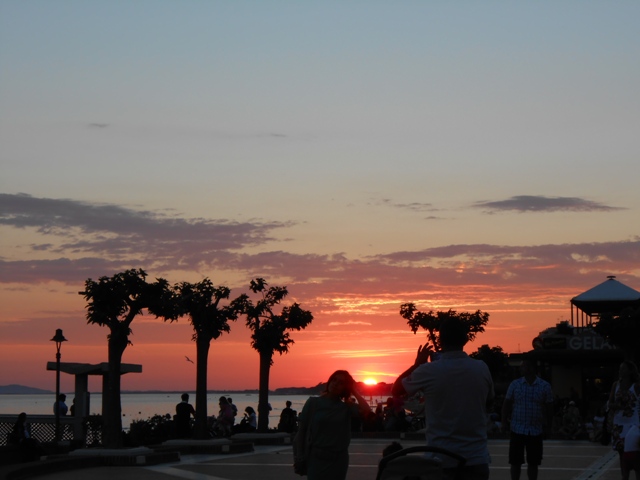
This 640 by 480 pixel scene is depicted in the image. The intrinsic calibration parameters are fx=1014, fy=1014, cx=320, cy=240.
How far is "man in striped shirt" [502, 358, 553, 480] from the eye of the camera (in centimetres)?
1248

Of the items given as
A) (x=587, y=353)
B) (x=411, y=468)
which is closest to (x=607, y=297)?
(x=587, y=353)

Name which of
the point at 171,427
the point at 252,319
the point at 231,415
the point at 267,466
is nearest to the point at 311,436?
the point at 267,466

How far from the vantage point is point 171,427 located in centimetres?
2914

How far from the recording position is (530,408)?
41.0 ft

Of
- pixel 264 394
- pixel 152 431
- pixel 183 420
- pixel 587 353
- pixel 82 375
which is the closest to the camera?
pixel 183 420

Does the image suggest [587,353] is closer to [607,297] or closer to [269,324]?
[607,297]

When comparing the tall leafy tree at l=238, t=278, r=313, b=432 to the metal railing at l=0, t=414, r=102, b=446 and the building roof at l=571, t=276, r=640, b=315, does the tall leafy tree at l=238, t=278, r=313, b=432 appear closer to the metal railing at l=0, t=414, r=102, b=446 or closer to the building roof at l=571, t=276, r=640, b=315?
the metal railing at l=0, t=414, r=102, b=446

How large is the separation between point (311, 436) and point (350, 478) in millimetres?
8290

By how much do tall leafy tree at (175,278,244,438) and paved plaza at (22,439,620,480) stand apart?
3008mm

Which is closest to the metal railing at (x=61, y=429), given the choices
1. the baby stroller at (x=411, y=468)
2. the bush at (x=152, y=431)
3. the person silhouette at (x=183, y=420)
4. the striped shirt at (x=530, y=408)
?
the bush at (x=152, y=431)

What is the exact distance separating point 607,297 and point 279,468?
34.0 metres

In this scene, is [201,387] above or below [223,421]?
above

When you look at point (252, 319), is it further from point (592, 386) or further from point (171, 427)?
point (592, 386)

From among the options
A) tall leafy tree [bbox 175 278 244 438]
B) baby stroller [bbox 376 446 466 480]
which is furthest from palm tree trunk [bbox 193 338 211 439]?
baby stroller [bbox 376 446 466 480]
